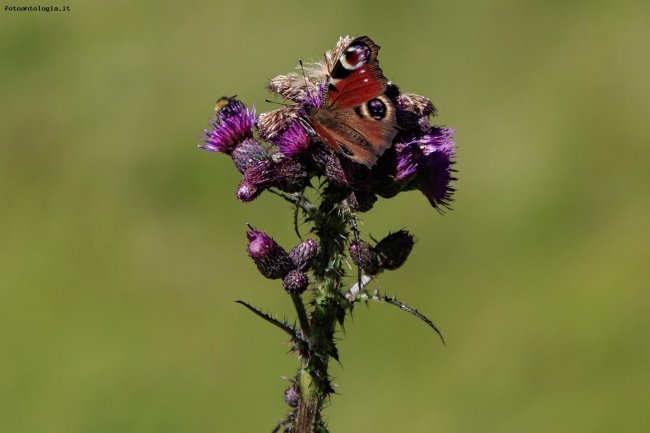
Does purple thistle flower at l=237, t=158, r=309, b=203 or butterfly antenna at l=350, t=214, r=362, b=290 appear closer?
butterfly antenna at l=350, t=214, r=362, b=290

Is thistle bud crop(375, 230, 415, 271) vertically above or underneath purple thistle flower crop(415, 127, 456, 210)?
underneath

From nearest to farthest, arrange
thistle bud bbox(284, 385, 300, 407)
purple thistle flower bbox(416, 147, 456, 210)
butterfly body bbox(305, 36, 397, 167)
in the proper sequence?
butterfly body bbox(305, 36, 397, 167) → thistle bud bbox(284, 385, 300, 407) → purple thistle flower bbox(416, 147, 456, 210)

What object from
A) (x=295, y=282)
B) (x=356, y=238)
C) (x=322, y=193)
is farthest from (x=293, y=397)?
(x=322, y=193)

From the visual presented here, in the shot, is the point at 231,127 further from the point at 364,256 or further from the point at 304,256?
the point at 364,256

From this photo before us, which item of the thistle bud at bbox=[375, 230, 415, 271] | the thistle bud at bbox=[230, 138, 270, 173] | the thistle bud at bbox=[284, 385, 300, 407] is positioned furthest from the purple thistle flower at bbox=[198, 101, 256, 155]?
the thistle bud at bbox=[284, 385, 300, 407]

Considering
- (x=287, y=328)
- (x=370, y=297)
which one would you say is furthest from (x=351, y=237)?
(x=287, y=328)

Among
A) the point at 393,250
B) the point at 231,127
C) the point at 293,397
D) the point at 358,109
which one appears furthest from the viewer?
the point at 231,127

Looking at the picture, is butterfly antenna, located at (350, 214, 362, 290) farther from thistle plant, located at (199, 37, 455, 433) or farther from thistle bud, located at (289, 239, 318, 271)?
thistle bud, located at (289, 239, 318, 271)

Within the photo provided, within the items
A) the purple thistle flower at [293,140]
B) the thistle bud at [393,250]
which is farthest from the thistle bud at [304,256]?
the purple thistle flower at [293,140]
